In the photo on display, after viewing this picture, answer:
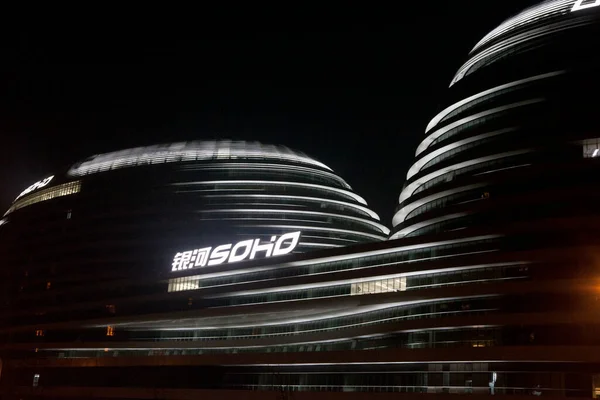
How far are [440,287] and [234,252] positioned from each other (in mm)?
39652

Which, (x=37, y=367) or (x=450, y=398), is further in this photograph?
(x=37, y=367)

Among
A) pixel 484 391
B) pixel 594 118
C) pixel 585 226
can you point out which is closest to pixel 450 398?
pixel 484 391

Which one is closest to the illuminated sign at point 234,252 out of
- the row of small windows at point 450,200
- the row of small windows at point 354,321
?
the row of small windows at point 354,321

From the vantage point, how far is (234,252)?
4596 inches

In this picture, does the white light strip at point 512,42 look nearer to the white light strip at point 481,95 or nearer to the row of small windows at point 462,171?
the white light strip at point 481,95

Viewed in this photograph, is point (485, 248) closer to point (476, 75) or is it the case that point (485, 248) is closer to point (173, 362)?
point (476, 75)

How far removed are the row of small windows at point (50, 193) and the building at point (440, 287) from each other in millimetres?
30058

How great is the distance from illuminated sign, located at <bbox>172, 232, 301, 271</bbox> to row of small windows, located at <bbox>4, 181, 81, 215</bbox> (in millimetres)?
42908

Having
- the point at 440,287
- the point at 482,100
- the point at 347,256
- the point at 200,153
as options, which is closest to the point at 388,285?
the point at 347,256

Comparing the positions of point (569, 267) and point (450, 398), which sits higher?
point (569, 267)

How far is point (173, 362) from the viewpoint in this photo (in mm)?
118812

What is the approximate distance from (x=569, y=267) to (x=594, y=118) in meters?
17.6

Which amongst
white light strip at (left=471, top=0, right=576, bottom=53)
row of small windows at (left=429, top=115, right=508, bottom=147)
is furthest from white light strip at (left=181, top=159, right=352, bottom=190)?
white light strip at (left=471, top=0, right=576, bottom=53)

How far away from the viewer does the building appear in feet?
258
